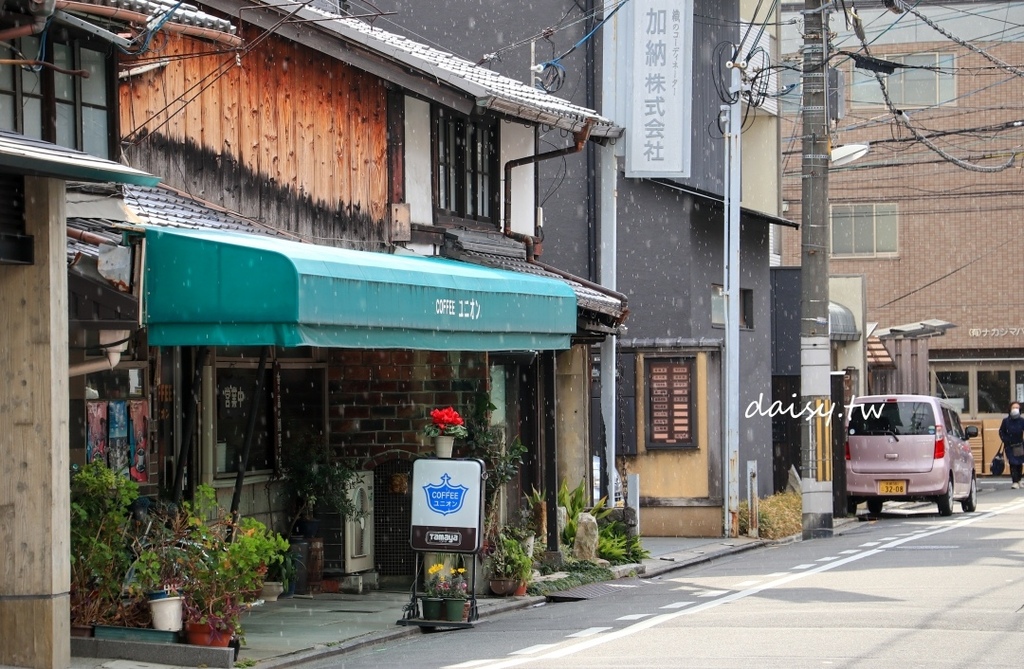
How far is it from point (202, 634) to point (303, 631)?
6.26ft

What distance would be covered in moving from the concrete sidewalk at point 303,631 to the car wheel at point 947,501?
9.36 metres

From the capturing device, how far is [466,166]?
709 inches

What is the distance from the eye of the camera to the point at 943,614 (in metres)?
12.9

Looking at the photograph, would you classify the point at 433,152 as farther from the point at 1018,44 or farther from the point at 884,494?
the point at 1018,44

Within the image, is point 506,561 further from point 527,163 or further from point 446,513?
point 527,163

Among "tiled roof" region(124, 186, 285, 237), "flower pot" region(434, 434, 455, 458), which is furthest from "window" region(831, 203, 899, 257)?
"tiled roof" region(124, 186, 285, 237)

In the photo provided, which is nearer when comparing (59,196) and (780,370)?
(59,196)

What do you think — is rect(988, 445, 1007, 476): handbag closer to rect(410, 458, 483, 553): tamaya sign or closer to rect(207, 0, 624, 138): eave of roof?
rect(207, 0, 624, 138): eave of roof

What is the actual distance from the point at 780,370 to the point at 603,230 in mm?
11242

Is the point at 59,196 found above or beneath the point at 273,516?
above

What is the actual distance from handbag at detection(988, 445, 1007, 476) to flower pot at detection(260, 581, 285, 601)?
27.8 meters

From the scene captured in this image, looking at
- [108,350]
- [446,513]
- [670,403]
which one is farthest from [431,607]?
[670,403]

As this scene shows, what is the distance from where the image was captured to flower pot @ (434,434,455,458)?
47.6 ft

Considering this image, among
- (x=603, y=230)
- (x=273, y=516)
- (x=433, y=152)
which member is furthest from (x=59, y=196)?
(x=603, y=230)
